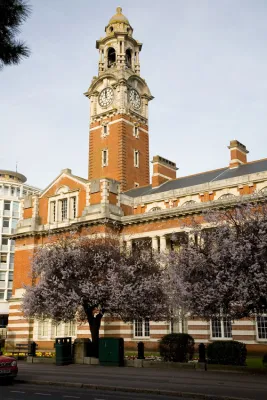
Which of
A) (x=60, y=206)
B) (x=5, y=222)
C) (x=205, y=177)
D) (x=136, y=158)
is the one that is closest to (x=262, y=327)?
(x=205, y=177)

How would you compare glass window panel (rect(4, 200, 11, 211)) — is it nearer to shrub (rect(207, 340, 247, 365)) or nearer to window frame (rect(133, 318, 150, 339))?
window frame (rect(133, 318, 150, 339))

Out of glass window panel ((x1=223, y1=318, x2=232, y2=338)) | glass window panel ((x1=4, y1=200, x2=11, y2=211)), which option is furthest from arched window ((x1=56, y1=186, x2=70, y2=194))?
glass window panel ((x1=4, y1=200, x2=11, y2=211))

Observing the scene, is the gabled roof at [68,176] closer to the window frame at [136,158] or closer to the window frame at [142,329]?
the window frame at [136,158]

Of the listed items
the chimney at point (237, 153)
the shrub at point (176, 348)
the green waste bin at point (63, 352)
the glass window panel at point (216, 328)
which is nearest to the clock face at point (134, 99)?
the chimney at point (237, 153)

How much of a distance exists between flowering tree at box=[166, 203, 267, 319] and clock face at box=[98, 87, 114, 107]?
35650 mm

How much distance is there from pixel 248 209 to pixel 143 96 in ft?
127

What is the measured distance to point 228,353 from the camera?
964 inches

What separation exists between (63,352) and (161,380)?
34.1 feet

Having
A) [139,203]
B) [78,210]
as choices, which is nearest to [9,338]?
[78,210]

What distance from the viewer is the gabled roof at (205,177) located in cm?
4281

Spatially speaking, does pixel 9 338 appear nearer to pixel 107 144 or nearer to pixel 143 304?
pixel 143 304

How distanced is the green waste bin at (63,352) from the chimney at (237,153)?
24409 millimetres

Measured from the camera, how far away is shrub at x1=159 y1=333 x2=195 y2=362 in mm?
26984

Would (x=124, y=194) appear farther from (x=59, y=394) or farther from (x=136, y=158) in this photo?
(x=59, y=394)
